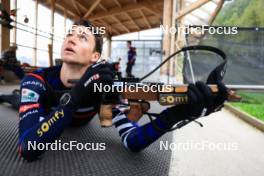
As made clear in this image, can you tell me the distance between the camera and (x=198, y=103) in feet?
2.57

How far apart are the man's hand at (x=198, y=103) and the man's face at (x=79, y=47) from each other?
1.36ft

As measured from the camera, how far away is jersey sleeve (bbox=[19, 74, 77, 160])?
0.92 meters

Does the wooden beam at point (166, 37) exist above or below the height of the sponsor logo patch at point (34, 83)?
above

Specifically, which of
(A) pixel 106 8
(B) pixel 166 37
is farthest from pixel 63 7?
(B) pixel 166 37

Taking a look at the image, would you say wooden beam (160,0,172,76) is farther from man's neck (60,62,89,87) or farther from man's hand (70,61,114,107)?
man's hand (70,61,114,107)

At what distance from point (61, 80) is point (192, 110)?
0.58 metres

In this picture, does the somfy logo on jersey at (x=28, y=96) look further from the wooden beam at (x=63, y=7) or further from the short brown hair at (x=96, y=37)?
the wooden beam at (x=63, y=7)

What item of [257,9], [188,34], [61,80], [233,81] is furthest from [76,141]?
[257,9]

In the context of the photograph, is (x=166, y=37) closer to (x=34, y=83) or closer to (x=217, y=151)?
(x=217, y=151)

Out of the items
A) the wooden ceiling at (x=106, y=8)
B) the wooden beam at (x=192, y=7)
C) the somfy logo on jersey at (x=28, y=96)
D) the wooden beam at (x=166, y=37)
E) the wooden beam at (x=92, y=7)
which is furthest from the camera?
the wooden ceiling at (x=106, y=8)

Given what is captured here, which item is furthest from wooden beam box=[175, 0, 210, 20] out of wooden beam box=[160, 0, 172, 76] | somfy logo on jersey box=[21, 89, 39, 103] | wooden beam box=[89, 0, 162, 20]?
wooden beam box=[89, 0, 162, 20]

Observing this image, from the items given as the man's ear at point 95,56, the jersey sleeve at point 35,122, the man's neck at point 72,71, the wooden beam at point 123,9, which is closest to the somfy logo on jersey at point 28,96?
the jersey sleeve at point 35,122

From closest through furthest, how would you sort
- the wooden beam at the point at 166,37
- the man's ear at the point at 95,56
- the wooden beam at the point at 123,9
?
the man's ear at the point at 95,56
the wooden beam at the point at 166,37
the wooden beam at the point at 123,9

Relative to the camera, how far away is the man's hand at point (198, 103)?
781mm
